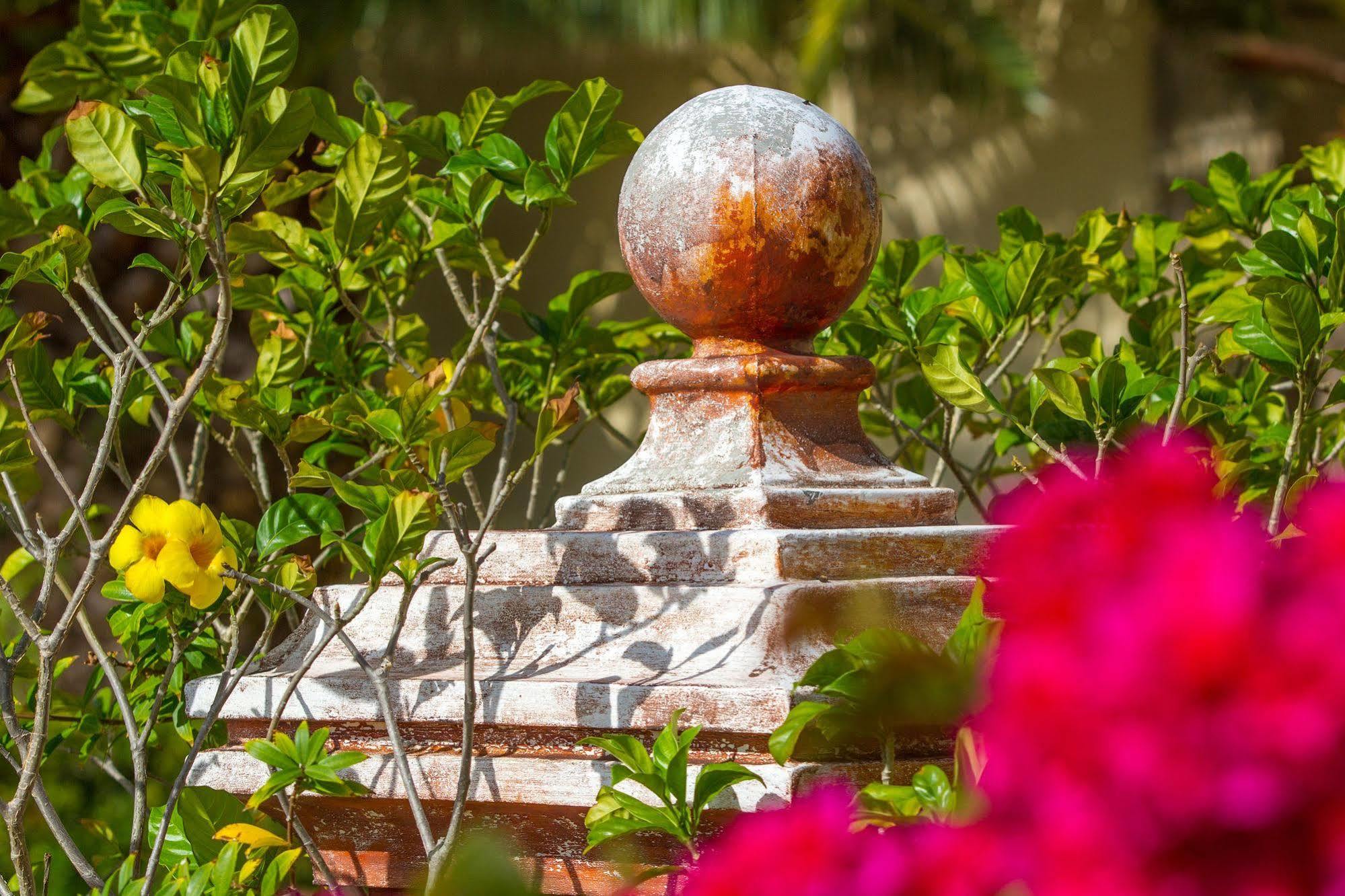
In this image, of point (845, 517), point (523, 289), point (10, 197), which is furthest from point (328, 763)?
point (523, 289)

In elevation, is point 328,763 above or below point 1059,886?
above

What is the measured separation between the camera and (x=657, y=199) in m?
1.55

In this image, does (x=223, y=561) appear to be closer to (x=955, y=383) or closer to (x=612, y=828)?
(x=612, y=828)

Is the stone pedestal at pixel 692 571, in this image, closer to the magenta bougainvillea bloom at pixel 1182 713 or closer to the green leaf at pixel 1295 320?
the green leaf at pixel 1295 320

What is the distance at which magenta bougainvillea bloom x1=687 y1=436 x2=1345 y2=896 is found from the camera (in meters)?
0.36

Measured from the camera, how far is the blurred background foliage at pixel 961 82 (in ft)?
14.6

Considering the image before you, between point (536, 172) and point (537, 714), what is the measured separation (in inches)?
24.2

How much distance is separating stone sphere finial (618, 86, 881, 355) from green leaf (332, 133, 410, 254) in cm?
29

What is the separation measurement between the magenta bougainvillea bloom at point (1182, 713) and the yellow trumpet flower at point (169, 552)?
114 cm

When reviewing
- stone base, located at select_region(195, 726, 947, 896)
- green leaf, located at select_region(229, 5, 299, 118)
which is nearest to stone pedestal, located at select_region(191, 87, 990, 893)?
stone base, located at select_region(195, 726, 947, 896)

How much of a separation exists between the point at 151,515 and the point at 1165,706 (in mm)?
1244

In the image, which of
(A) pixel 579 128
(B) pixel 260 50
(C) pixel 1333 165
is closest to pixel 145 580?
(B) pixel 260 50

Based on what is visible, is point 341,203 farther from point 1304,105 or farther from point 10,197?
point 1304,105

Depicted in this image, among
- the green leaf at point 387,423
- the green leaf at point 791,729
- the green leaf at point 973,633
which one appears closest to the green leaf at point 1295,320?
the green leaf at point 973,633
